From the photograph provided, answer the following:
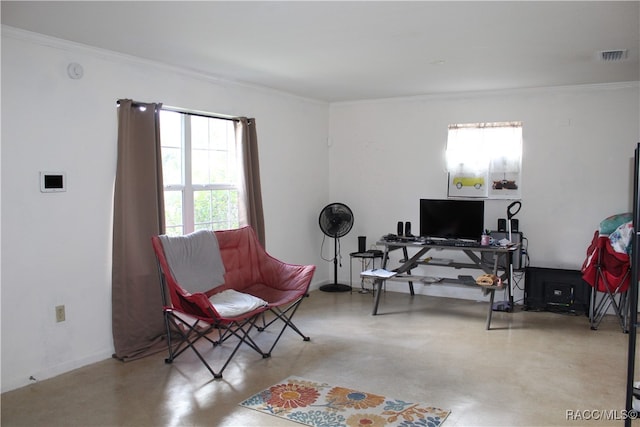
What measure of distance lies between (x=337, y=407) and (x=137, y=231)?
2081 millimetres

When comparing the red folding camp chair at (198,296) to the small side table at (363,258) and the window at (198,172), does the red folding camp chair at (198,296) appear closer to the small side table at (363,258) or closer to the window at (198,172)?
the window at (198,172)

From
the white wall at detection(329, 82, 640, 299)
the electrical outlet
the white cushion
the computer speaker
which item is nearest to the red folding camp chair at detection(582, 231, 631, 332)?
the white wall at detection(329, 82, 640, 299)

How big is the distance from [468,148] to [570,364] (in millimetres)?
2767

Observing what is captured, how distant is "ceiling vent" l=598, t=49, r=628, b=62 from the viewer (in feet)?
13.2

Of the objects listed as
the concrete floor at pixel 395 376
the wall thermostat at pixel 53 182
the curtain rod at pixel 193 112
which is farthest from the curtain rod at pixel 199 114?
the concrete floor at pixel 395 376

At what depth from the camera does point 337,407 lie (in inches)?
129

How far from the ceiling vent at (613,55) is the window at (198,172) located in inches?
129

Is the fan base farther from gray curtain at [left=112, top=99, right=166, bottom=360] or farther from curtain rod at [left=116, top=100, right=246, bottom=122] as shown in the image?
gray curtain at [left=112, top=99, right=166, bottom=360]

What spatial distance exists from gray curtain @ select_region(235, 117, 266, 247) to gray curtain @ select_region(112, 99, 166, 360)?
1080 millimetres

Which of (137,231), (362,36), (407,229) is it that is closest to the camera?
(362,36)

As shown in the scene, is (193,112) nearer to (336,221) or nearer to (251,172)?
(251,172)

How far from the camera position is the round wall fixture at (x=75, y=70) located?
12.5 ft

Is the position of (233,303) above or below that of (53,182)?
below

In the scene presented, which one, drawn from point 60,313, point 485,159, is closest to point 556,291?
point 485,159
